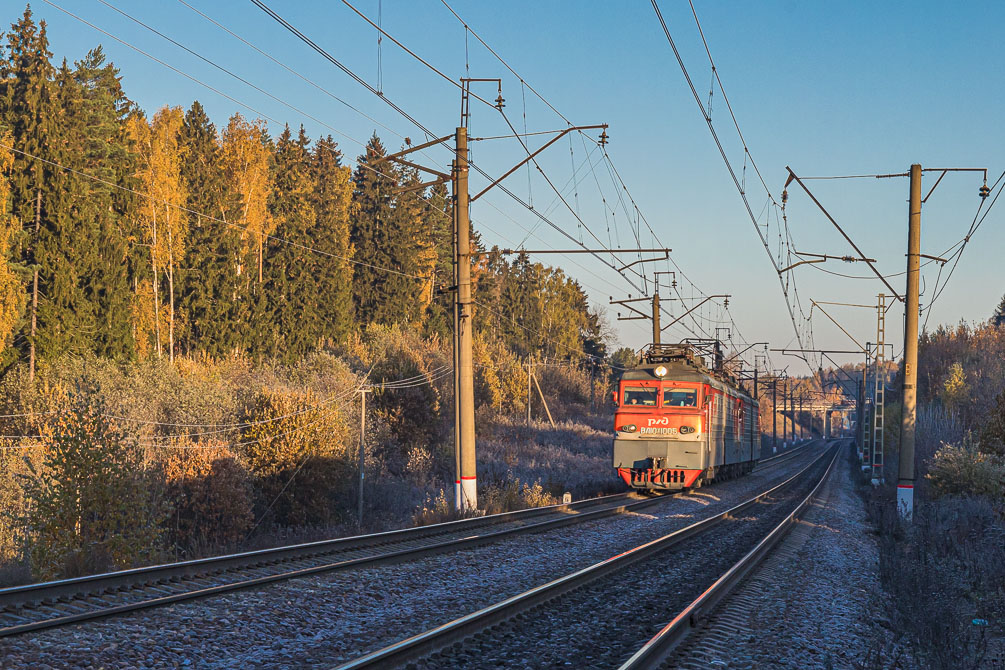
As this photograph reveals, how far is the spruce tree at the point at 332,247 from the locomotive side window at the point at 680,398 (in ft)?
111

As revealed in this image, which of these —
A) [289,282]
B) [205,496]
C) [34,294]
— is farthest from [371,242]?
[205,496]

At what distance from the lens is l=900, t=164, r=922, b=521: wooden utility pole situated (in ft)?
67.1

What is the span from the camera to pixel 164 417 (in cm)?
3325

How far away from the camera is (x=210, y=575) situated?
9.88 meters

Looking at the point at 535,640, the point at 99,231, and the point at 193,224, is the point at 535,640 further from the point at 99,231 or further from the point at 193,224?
the point at 193,224

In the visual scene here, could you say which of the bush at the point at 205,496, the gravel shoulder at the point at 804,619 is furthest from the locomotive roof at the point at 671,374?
the bush at the point at 205,496

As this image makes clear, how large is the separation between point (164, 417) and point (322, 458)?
8.57m

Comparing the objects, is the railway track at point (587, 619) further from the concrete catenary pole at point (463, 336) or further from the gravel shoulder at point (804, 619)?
the concrete catenary pole at point (463, 336)

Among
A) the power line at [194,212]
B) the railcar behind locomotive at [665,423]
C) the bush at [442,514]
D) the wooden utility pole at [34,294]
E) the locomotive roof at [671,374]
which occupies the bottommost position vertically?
the bush at [442,514]

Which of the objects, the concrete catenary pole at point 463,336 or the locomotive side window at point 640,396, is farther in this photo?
the locomotive side window at point 640,396

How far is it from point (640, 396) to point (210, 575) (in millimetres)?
17178

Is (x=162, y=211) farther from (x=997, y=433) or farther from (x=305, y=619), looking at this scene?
(x=305, y=619)

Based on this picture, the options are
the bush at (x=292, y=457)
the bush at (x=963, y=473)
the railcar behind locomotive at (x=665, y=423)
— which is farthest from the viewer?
the bush at (x=292, y=457)

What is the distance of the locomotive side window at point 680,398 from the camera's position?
24.7 meters
